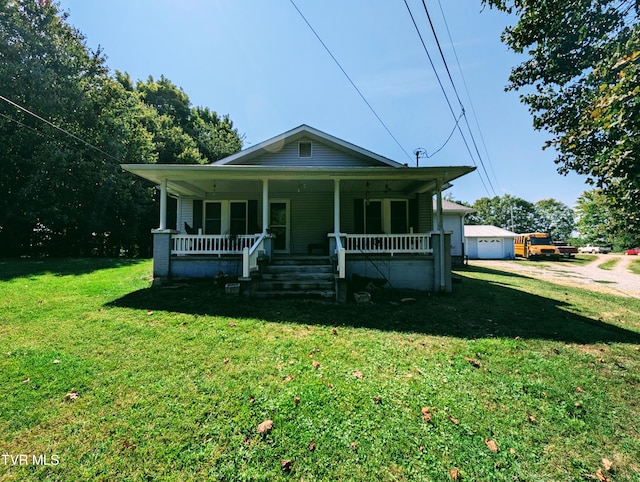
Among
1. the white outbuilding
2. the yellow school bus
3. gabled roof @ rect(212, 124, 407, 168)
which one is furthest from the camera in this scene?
the yellow school bus

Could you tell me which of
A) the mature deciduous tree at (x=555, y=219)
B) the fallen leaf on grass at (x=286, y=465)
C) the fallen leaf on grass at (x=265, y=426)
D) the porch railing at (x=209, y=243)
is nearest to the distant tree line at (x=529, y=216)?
the mature deciduous tree at (x=555, y=219)

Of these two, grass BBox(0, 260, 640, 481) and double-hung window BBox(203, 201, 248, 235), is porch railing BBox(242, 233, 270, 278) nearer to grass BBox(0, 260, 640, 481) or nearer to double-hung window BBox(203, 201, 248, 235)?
grass BBox(0, 260, 640, 481)

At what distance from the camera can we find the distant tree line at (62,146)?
47.9 feet

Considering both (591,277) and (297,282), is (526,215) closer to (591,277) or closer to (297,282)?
(591,277)

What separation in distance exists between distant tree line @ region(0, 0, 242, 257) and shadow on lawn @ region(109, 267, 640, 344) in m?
12.5

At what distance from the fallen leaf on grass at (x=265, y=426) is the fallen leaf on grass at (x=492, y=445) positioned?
1.93 meters

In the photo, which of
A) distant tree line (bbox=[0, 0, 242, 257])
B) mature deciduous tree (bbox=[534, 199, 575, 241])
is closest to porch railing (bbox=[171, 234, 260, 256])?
distant tree line (bbox=[0, 0, 242, 257])

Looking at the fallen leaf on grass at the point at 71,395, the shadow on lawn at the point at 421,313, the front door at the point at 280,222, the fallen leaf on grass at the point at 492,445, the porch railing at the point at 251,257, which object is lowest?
the fallen leaf on grass at the point at 492,445

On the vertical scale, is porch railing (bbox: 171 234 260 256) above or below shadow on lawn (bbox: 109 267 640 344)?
above

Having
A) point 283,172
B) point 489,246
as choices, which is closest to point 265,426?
point 283,172

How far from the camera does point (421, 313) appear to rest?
19.8ft

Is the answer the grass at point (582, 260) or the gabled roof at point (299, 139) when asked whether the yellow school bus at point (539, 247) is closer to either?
the grass at point (582, 260)

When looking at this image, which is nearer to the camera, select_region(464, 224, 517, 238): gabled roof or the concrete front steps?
the concrete front steps

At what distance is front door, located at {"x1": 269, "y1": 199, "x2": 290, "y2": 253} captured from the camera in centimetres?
1098
